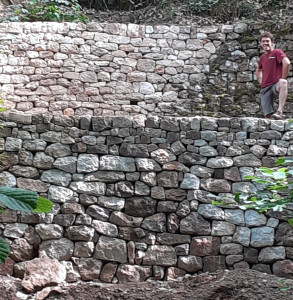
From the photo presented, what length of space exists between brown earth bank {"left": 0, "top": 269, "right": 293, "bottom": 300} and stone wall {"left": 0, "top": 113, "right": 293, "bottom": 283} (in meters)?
0.17

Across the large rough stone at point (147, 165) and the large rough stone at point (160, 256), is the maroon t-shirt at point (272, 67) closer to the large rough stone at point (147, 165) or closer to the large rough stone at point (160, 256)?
the large rough stone at point (147, 165)

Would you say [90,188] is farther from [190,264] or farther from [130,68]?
[130,68]

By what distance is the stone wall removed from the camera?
397cm

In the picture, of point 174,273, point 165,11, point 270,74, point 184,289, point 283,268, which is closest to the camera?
point 184,289

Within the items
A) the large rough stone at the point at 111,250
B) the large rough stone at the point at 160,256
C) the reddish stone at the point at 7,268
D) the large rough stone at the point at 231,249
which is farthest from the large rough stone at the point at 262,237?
the reddish stone at the point at 7,268

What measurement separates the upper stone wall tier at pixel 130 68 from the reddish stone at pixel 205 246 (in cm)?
264

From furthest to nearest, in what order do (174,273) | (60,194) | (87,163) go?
(87,163)
(60,194)
(174,273)

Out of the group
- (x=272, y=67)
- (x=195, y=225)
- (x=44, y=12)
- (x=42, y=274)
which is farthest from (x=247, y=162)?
(x=44, y=12)

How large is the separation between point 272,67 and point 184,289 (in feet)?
9.79

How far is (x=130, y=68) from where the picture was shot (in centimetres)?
673

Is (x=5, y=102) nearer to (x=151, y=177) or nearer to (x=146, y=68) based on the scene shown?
(x=146, y=68)

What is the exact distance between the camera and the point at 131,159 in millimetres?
4273

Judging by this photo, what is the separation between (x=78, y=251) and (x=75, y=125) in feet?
4.05

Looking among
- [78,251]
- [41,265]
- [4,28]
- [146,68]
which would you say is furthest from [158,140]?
[4,28]
